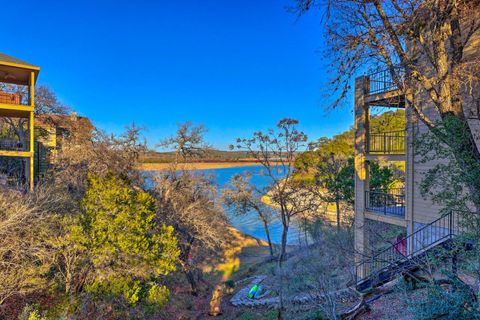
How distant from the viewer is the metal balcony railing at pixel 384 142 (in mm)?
11773

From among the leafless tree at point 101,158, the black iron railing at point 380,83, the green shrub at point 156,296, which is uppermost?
the black iron railing at point 380,83

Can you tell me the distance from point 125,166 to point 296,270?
31.8 feet

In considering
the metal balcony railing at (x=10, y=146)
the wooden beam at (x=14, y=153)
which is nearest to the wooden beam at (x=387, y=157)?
the wooden beam at (x=14, y=153)

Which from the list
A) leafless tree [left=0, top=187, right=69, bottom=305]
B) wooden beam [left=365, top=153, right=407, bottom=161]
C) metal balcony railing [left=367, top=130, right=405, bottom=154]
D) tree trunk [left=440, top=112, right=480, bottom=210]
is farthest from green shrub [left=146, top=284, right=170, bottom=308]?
metal balcony railing [left=367, top=130, right=405, bottom=154]

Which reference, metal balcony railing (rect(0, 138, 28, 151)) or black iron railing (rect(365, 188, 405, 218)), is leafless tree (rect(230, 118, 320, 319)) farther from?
metal balcony railing (rect(0, 138, 28, 151))

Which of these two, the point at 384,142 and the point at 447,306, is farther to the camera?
the point at 384,142

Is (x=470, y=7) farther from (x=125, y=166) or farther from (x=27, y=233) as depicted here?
(x=125, y=166)

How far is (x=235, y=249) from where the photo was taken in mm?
23859

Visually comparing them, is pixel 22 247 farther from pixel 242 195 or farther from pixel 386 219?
pixel 242 195

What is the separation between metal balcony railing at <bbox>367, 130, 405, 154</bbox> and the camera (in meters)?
11.8

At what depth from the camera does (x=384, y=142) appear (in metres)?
11.5

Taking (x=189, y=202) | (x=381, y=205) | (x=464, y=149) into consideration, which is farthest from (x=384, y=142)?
(x=189, y=202)

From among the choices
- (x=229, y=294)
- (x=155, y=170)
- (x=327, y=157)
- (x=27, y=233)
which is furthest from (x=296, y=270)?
(x=327, y=157)

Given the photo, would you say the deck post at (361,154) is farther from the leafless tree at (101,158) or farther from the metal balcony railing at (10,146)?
the metal balcony railing at (10,146)
